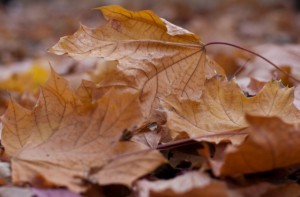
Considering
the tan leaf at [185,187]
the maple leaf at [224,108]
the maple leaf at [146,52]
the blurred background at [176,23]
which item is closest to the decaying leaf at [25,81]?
the blurred background at [176,23]

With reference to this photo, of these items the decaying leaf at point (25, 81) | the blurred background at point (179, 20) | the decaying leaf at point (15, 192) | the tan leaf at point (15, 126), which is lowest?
the blurred background at point (179, 20)

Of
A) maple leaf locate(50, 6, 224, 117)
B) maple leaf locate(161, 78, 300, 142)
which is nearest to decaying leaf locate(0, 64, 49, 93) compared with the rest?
maple leaf locate(50, 6, 224, 117)

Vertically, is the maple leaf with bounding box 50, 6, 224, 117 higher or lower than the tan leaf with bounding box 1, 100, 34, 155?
higher

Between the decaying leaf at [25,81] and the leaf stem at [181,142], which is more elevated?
the leaf stem at [181,142]

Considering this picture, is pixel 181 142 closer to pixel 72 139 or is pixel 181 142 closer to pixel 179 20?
pixel 72 139

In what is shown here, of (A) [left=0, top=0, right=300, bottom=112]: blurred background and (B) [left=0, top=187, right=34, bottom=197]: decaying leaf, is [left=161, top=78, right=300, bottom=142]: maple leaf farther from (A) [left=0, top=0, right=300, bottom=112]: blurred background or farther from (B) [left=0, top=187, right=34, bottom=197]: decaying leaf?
(A) [left=0, top=0, right=300, bottom=112]: blurred background

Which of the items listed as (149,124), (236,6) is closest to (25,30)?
(236,6)

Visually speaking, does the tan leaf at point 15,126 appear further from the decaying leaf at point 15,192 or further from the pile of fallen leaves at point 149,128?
the decaying leaf at point 15,192

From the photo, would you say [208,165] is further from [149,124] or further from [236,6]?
[236,6]

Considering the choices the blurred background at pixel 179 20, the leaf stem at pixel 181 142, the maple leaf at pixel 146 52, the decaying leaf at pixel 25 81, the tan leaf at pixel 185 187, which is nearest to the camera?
the tan leaf at pixel 185 187
